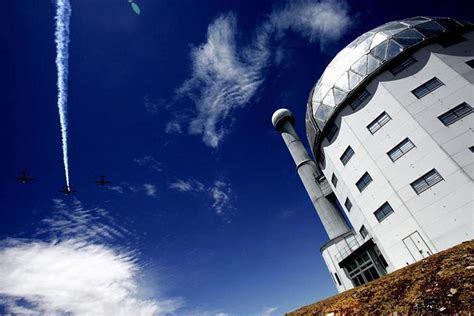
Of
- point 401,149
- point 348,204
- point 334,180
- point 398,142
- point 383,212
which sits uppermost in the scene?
point 334,180

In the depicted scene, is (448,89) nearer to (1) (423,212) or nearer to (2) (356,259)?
(1) (423,212)

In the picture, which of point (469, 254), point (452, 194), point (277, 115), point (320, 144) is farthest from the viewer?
point (277, 115)

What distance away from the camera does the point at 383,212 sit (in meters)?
24.0

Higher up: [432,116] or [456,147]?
[432,116]

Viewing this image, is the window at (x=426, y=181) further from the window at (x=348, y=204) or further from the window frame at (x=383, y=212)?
the window at (x=348, y=204)

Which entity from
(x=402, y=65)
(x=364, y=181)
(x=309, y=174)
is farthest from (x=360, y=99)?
(x=309, y=174)

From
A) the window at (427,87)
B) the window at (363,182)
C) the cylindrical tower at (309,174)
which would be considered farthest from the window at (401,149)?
the cylindrical tower at (309,174)

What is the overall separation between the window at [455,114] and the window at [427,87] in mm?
2722

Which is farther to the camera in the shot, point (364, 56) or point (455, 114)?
point (364, 56)

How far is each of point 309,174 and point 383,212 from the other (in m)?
16.3

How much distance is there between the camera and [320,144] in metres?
32.7

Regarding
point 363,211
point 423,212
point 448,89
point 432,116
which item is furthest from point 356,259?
point 448,89

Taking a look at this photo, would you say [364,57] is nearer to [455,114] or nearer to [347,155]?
[455,114]

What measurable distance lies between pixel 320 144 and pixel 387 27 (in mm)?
16332
